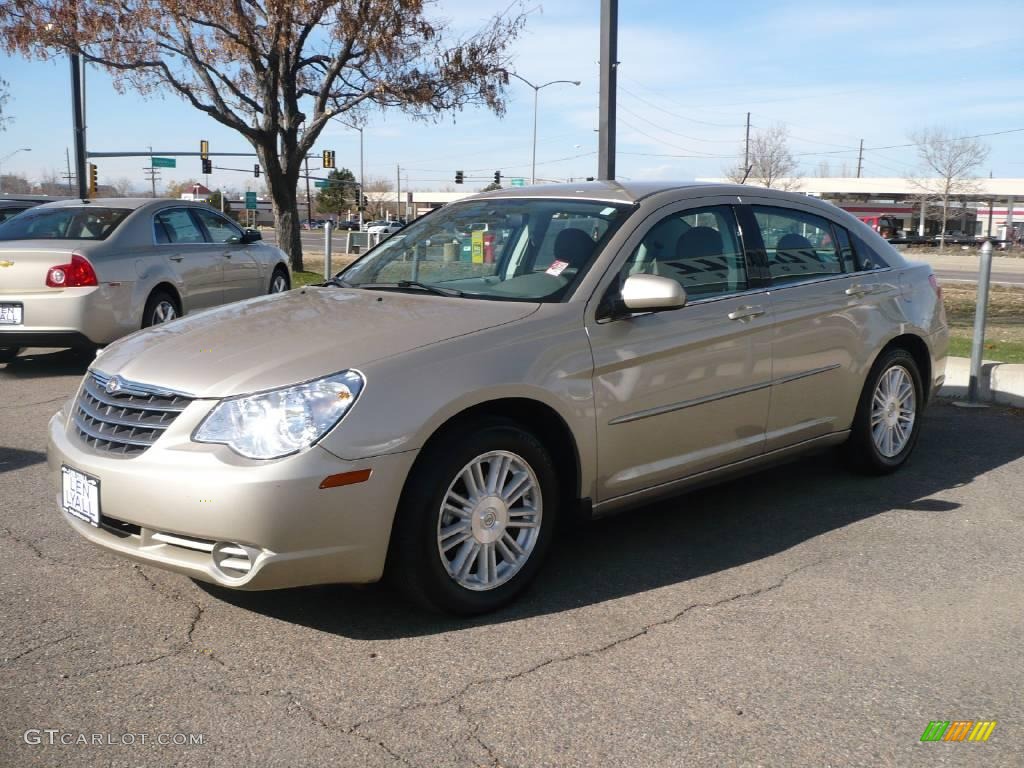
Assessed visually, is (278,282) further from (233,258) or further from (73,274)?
Result: (73,274)

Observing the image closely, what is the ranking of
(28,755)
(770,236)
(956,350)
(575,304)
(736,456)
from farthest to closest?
(956,350) < (770,236) < (736,456) < (575,304) < (28,755)

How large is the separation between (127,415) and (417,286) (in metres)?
1.49

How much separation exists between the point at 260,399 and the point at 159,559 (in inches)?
26.0

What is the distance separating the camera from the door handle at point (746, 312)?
488 centimetres

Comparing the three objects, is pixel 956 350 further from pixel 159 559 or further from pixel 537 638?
pixel 159 559

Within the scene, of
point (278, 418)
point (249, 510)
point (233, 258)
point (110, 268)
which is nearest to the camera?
point (249, 510)

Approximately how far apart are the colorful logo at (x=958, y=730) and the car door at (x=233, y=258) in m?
9.01

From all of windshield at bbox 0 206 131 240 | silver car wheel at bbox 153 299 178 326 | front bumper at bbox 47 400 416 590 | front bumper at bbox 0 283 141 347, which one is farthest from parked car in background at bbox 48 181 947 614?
windshield at bbox 0 206 131 240

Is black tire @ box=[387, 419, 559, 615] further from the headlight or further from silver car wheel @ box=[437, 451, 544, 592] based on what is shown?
the headlight

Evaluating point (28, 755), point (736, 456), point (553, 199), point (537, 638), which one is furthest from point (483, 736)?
point (553, 199)

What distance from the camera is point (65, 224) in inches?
385

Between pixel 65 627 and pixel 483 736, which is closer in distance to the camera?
pixel 483 736

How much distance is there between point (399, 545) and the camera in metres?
3.71

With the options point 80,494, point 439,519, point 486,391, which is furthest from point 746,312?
point 80,494
